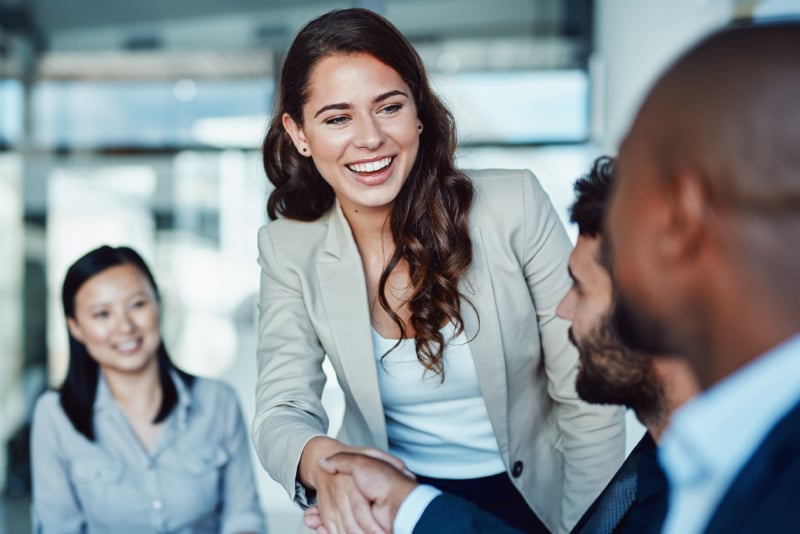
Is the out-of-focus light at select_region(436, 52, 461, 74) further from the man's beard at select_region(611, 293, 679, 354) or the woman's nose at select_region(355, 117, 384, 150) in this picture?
the man's beard at select_region(611, 293, 679, 354)

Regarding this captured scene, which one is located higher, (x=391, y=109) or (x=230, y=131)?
(x=230, y=131)

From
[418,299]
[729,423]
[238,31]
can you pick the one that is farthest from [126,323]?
[238,31]

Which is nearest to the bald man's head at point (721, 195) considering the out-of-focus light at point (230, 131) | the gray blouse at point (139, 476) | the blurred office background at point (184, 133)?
the gray blouse at point (139, 476)

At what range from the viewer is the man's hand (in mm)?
1450

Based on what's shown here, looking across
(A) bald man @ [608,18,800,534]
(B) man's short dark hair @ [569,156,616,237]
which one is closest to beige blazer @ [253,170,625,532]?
(B) man's short dark hair @ [569,156,616,237]

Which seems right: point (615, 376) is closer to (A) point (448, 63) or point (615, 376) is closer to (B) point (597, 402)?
(B) point (597, 402)

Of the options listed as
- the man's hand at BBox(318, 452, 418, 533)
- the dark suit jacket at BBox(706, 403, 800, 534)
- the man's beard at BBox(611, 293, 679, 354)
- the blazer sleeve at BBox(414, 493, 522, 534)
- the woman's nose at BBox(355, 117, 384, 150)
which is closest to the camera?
the dark suit jacket at BBox(706, 403, 800, 534)

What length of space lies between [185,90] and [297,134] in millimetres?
3319

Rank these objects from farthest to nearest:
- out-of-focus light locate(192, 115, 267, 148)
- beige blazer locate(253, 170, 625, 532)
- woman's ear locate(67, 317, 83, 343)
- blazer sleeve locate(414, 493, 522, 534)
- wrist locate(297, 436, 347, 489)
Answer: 1. out-of-focus light locate(192, 115, 267, 148)
2. woman's ear locate(67, 317, 83, 343)
3. beige blazer locate(253, 170, 625, 532)
4. wrist locate(297, 436, 347, 489)
5. blazer sleeve locate(414, 493, 522, 534)

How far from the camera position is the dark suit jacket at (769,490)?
0.73 m

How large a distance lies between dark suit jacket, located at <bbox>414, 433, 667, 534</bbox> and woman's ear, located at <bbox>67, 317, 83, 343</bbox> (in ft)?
5.44

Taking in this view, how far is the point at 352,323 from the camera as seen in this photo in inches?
74.6

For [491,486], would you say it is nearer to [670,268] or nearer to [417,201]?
[417,201]

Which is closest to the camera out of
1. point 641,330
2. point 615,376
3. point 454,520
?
point 641,330
